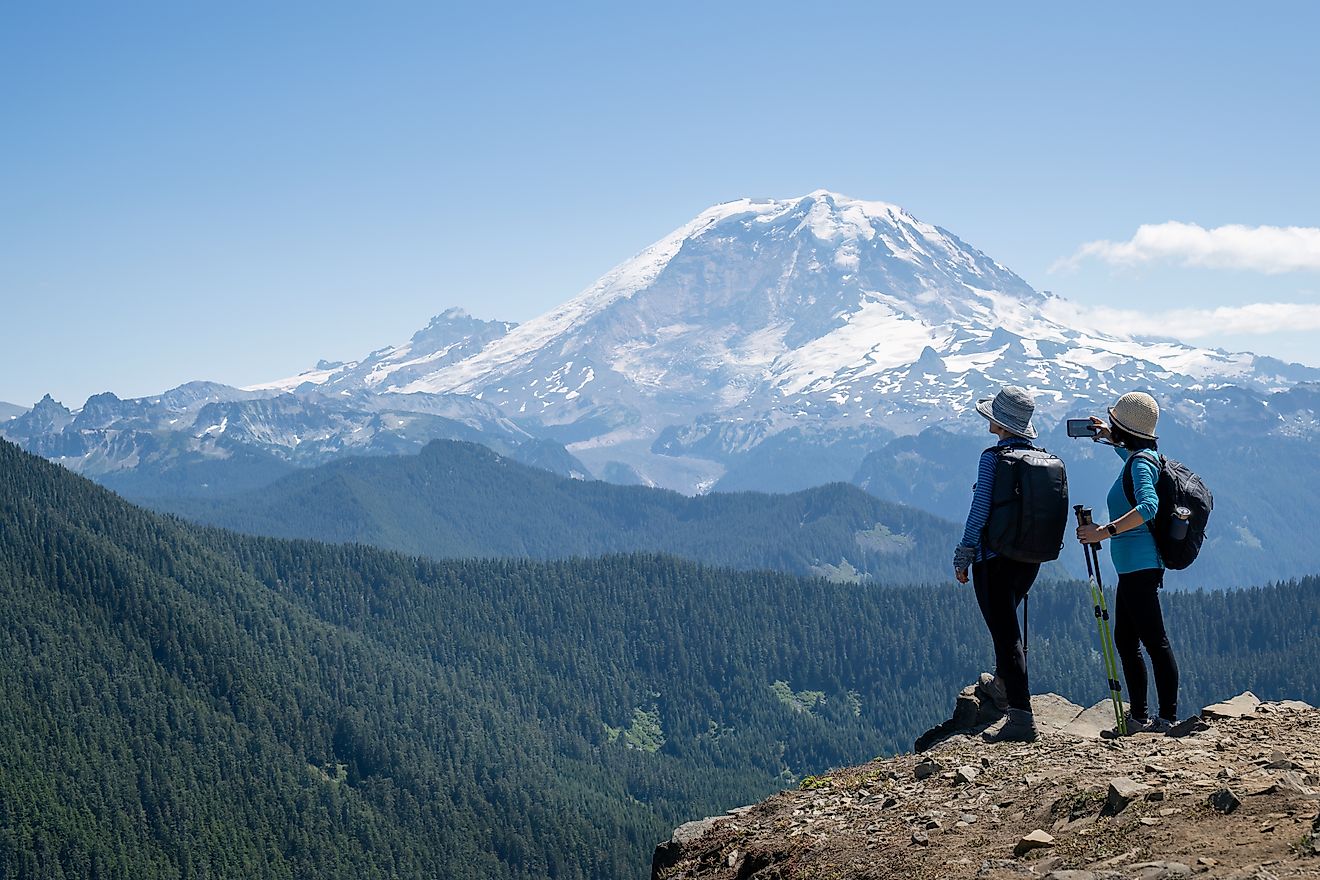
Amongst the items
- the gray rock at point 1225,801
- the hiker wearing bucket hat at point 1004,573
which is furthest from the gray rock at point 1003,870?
the hiker wearing bucket hat at point 1004,573

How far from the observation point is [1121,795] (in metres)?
13.3

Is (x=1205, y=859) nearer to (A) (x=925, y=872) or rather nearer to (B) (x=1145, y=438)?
(A) (x=925, y=872)

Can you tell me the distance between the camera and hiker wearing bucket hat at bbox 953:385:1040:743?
17703mm

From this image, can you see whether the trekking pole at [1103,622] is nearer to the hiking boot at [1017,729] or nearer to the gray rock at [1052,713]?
the gray rock at [1052,713]

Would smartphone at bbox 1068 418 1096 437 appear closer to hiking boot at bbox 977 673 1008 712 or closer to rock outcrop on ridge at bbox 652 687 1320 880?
hiking boot at bbox 977 673 1008 712

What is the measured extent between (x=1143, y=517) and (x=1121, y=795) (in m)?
4.80

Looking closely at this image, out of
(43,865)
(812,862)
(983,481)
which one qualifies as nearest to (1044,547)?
(983,481)

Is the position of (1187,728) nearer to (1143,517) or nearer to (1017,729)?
(1017,729)

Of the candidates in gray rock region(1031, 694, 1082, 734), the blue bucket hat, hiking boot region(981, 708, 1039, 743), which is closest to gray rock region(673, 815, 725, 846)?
hiking boot region(981, 708, 1039, 743)

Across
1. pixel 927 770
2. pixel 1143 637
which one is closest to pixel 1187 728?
pixel 1143 637

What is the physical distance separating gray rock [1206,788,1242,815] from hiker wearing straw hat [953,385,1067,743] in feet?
16.7

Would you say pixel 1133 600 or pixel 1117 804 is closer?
pixel 1117 804

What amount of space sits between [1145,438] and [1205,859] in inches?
309

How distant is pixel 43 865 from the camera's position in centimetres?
16300
